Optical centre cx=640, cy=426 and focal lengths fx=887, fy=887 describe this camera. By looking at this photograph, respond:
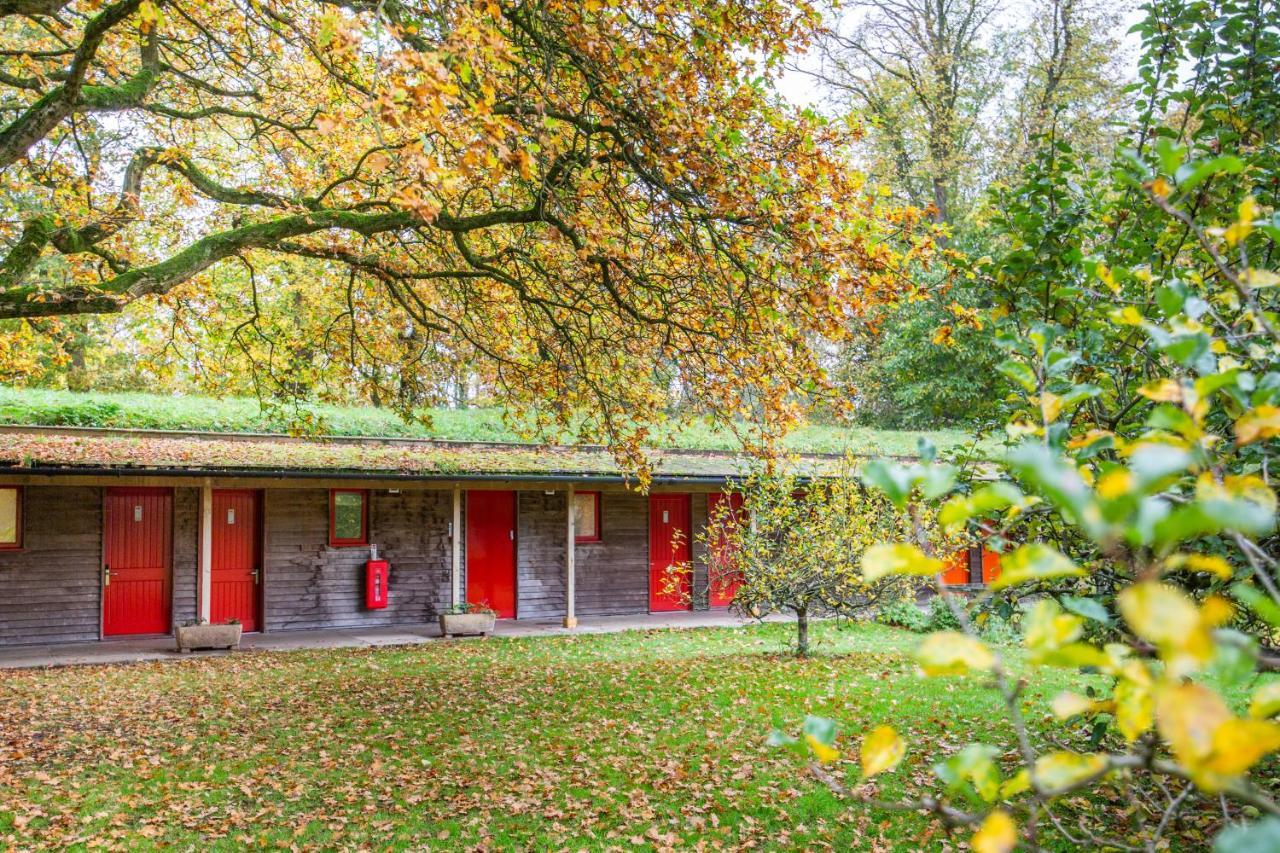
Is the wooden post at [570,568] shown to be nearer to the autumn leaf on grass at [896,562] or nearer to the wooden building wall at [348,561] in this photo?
the wooden building wall at [348,561]

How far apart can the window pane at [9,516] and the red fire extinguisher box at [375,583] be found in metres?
5.41

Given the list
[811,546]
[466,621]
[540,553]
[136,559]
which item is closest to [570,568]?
[540,553]

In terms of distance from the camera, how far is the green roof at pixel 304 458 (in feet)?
41.3

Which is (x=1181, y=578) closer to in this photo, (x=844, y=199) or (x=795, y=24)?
(x=844, y=199)

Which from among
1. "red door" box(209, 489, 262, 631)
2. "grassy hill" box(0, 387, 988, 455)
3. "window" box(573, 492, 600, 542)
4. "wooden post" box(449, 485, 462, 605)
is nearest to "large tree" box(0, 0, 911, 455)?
"grassy hill" box(0, 387, 988, 455)

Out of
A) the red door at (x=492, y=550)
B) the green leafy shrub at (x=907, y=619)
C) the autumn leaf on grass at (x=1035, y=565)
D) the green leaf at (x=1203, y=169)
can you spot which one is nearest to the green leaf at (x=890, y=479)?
the autumn leaf on grass at (x=1035, y=565)

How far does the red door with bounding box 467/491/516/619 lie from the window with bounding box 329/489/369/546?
6.74 ft

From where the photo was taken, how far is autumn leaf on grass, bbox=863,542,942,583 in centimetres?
118

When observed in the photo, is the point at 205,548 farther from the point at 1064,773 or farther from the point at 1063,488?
the point at 1063,488

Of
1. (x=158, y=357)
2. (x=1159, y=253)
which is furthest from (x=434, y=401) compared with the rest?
(x=1159, y=253)

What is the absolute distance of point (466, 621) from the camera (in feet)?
51.9

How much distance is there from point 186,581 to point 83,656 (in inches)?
90.0

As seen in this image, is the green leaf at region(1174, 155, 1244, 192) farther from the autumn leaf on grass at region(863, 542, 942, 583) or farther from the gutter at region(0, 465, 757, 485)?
the gutter at region(0, 465, 757, 485)

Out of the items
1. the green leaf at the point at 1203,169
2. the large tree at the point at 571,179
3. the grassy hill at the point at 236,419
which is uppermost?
the large tree at the point at 571,179
